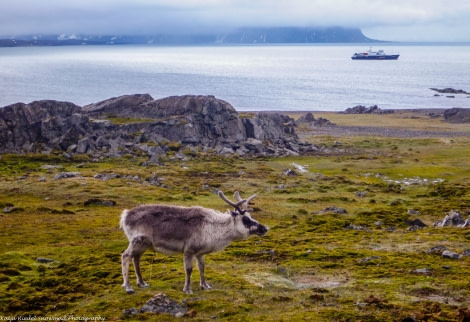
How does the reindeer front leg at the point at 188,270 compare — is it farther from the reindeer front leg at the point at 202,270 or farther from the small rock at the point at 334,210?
the small rock at the point at 334,210

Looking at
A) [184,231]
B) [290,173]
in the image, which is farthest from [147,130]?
[184,231]

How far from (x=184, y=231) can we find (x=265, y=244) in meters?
13.4

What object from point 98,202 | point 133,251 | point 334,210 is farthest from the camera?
point 98,202

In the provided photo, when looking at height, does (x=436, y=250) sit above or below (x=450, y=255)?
below

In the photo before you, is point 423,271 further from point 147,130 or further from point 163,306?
point 147,130

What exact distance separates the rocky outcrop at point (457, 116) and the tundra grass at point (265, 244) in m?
71.3

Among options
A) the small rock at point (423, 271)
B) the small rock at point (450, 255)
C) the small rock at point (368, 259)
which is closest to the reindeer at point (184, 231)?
the small rock at point (423, 271)

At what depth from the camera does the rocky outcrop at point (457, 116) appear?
5630 inches

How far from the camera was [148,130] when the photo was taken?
9500cm

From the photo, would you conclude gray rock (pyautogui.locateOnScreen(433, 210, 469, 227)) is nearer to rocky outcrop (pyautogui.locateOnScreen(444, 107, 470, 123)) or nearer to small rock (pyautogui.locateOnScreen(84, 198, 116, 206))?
small rock (pyautogui.locateOnScreen(84, 198, 116, 206))

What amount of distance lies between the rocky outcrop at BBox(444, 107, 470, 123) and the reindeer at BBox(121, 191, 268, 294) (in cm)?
13656

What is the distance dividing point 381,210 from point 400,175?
24.9 m

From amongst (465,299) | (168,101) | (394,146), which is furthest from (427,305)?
(168,101)

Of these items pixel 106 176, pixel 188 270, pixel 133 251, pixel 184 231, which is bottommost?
pixel 106 176
